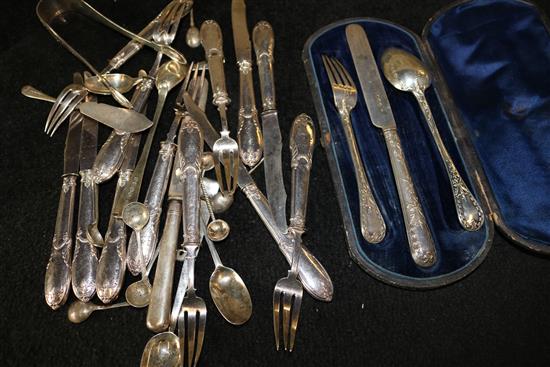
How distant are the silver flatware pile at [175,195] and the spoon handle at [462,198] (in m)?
0.26

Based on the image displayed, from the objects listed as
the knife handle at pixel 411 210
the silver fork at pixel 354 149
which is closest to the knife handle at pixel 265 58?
the silver fork at pixel 354 149

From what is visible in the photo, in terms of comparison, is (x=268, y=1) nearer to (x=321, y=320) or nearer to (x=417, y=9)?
(x=417, y=9)

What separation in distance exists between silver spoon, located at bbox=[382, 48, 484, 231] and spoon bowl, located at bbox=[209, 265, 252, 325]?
422 mm

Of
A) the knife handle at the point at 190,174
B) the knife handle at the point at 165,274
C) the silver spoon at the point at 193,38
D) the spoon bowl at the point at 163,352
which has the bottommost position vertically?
the spoon bowl at the point at 163,352

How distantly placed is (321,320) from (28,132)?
2.47 feet

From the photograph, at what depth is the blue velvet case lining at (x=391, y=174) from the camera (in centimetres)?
83

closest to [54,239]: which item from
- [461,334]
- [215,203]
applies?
[215,203]

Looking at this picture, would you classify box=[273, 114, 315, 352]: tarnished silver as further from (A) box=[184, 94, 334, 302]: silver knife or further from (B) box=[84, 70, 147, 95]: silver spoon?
(B) box=[84, 70, 147, 95]: silver spoon

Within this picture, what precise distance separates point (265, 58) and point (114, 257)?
53 cm

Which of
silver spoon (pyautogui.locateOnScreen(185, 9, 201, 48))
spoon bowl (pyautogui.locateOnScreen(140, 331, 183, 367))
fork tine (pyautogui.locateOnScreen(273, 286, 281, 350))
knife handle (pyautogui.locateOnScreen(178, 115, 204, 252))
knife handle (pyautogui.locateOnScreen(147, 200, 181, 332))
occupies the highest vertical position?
silver spoon (pyautogui.locateOnScreen(185, 9, 201, 48))

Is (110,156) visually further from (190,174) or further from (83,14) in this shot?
(83,14)

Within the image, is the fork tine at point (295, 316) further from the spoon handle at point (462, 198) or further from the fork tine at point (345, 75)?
the fork tine at point (345, 75)

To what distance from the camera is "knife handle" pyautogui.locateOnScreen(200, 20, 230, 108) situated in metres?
0.95

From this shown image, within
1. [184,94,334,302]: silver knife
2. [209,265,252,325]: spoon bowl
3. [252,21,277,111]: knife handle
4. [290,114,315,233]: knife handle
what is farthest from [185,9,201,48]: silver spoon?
[209,265,252,325]: spoon bowl
